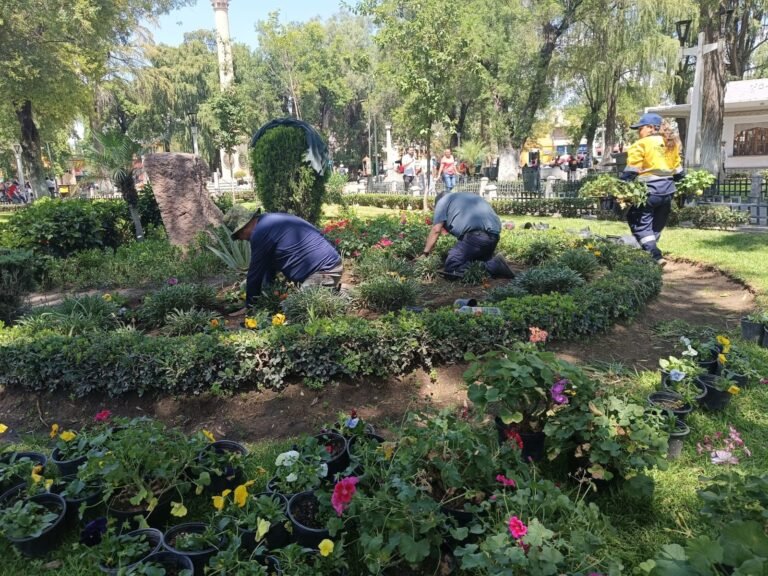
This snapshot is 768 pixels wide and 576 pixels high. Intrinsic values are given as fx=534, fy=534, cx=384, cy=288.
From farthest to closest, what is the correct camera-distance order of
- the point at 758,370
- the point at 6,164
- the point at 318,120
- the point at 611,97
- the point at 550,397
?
the point at 6,164 < the point at 318,120 < the point at 611,97 < the point at 758,370 < the point at 550,397

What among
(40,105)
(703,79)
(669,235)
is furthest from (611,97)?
(40,105)

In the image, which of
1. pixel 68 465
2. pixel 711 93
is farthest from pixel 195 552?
pixel 711 93

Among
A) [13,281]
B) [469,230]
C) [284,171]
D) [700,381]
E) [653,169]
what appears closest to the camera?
[700,381]

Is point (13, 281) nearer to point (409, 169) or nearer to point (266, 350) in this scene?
point (266, 350)

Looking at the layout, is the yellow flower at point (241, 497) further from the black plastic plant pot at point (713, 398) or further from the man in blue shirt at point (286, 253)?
the man in blue shirt at point (286, 253)

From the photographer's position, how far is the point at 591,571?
1914 millimetres

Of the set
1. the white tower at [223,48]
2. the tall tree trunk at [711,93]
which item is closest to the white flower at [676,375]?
the tall tree trunk at [711,93]

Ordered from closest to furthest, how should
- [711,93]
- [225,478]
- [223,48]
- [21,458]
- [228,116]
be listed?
[225,478]
[21,458]
[711,93]
[228,116]
[223,48]

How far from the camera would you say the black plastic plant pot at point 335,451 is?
2.86 m

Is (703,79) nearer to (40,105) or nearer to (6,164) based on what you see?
(40,105)

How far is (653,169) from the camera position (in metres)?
7.40

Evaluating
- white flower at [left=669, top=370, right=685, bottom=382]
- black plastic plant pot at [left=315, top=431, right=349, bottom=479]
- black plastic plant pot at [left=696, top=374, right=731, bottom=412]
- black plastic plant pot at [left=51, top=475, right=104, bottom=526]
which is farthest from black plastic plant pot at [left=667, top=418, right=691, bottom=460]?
black plastic plant pot at [left=51, top=475, right=104, bottom=526]

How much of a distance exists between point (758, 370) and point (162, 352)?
4.64 meters

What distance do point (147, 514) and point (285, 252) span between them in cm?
331
